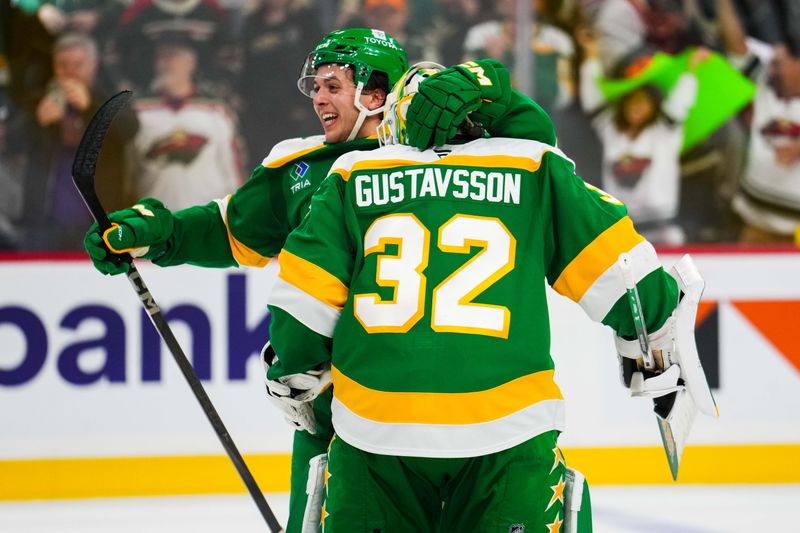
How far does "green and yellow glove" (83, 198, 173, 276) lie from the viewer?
244 centimetres

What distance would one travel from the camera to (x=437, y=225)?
5.68ft

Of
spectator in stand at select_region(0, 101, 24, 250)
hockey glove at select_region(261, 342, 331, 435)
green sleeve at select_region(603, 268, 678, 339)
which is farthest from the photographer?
spectator in stand at select_region(0, 101, 24, 250)

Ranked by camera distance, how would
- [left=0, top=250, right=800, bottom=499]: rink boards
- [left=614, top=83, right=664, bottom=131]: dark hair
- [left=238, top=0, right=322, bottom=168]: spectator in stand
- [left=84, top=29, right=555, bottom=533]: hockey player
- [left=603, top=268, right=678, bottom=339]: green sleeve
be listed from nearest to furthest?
[left=603, top=268, right=678, bottom=339]: green sleeve, [left=84, top=29, right=555, bottom=533]: hockey player, [left=0, top=250, right=800, bottom=499]: rink boards, [left=238, top=0, right=322, bottom=168]: spectator in stand, [left=614, top=83, right=664, bottom=131]: dark hair

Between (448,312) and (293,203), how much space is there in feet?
2.65

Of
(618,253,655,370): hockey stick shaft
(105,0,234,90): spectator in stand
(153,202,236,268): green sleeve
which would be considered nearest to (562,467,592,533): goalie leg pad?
(618,253,655,370): hockey stick shaft

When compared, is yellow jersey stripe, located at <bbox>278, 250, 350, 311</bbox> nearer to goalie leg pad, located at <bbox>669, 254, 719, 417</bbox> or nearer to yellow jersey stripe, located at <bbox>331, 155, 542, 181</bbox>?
yellow jersey stripe, located at <bbox>331, 155, 542, 181</bbox>

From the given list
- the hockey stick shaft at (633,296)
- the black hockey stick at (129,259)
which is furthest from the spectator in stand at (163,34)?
the hockey stick shaft at (633,296)

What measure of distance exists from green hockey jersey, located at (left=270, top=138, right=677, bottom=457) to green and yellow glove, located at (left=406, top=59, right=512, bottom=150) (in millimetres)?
36

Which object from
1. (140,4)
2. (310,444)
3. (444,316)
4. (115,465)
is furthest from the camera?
(140,4)

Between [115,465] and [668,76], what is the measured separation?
8.68 feet

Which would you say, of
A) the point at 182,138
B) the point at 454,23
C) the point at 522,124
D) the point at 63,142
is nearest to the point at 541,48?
the point at 454,23

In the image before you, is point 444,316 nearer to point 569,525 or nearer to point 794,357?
point 569,525

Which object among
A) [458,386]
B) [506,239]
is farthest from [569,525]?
[506,239]

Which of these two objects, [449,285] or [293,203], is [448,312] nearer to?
[449,285]
